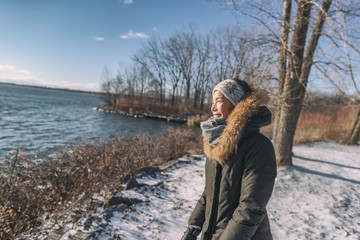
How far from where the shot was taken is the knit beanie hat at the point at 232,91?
145 centimetres

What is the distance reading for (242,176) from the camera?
1316 mm

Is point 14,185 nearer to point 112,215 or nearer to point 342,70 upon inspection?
point 112,215

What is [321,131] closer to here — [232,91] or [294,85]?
[294,85]

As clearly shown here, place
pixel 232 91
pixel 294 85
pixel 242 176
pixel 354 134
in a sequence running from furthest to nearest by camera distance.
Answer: pixel 354 134, pixel 294 85, pixel 232 91, pixel 242 176

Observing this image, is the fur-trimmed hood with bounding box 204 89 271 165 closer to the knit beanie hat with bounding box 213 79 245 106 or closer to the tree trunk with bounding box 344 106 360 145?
the knit beanie hat with bounding box 213 79 245 106

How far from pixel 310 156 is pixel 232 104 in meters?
7.58

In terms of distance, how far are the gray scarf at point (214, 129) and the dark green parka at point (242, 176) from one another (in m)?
0.06

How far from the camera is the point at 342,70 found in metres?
5.06

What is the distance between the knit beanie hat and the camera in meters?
1.45

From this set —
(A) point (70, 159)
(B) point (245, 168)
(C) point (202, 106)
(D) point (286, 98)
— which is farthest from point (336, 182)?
(C) point (202, 106)

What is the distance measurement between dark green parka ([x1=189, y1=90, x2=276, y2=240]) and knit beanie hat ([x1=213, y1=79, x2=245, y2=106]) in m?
0.07

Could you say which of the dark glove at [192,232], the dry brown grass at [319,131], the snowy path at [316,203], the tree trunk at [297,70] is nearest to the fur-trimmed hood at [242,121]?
the dark glove at [192,232]

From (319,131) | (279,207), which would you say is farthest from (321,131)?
(279,207)

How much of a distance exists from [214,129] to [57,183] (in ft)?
13.5
